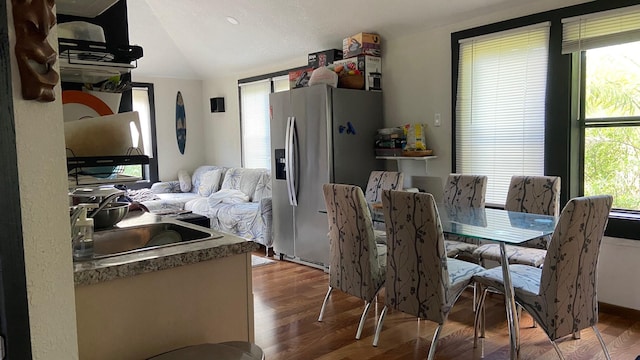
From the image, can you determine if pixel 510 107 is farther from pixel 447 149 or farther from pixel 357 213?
pixel 357 213

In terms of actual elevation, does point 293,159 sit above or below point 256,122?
below

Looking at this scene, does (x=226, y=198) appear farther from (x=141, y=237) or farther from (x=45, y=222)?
(x=45, y=222)

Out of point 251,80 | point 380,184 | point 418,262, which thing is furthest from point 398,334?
point 251,80

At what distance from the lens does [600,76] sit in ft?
10.8

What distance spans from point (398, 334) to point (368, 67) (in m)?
2.53

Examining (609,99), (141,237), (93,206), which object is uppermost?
(609,99)

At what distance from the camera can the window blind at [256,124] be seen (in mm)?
6191

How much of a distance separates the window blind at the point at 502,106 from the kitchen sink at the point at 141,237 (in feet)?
8.75

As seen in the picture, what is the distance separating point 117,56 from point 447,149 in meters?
3.05

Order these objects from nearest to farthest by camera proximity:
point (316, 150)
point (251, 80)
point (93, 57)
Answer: point (93, 57) < point (316, 150) < point (251, 80)

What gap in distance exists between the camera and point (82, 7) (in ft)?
5.84

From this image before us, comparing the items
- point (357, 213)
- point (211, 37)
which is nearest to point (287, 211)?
point (357, 213)

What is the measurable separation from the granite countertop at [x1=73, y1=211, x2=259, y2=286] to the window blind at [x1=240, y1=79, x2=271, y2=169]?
4.47m

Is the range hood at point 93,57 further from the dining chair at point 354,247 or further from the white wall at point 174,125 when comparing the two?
the white wall at point 174,125
